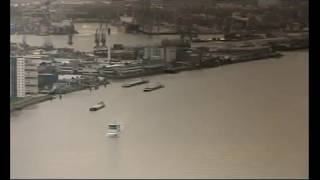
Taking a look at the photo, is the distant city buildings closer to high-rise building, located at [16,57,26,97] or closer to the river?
the river

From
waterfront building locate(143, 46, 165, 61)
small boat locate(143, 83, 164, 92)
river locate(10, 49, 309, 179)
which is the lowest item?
river locate(10, 49, 309, 179)

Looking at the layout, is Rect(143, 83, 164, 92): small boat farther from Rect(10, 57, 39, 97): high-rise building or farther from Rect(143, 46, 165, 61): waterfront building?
Answer: Rect(10, 57, 39, 97): high-rise building

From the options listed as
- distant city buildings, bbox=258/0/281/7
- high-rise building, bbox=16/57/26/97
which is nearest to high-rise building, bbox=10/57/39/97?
high-rise building, bbox=16/57/26/97

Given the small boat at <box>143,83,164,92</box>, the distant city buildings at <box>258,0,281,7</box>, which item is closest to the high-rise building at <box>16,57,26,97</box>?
the small boat at <box>143,83,164,92</box>

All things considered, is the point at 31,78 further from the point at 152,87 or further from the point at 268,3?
the point at 268,3

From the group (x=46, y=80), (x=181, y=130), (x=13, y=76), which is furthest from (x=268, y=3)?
(x=13, y=76)

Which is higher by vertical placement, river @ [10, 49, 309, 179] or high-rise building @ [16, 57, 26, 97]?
high-rise building @ [16, 57, 26, 97]

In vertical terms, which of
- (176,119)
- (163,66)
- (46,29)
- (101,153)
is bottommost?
(101,153)

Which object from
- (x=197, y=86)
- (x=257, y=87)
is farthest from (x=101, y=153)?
(x=257, y=87)

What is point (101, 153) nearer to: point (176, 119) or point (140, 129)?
point (140, 129)
